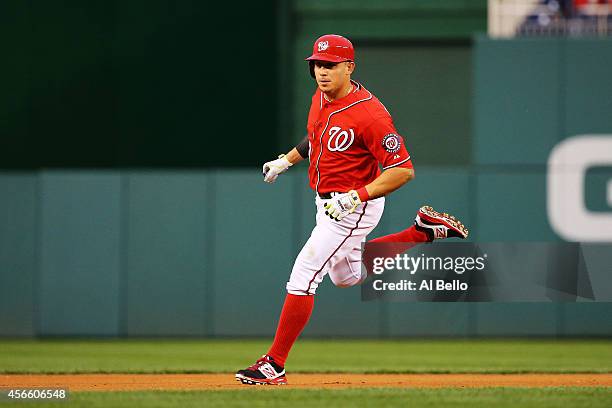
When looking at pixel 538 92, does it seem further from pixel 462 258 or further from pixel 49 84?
pixel 49 84

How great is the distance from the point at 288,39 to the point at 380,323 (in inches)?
185

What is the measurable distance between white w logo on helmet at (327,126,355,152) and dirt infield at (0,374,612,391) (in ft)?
4.84

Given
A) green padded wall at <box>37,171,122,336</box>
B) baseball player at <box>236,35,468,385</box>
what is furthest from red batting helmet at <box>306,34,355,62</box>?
green padded wall at <box>37,171,122,336</box>

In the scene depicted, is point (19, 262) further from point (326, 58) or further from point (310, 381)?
A: point (326, 58)

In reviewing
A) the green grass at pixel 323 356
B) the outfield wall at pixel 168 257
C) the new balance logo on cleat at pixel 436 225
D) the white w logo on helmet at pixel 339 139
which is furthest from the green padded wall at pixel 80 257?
the white w logo on helmet at pixel 339 139

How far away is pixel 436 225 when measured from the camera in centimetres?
754

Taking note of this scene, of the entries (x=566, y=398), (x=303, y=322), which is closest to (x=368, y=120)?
(x=303, y=322)

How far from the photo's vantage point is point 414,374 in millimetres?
8703

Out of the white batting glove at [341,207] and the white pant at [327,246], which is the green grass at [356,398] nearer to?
the white pant at [327,246]

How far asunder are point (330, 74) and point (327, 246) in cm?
101

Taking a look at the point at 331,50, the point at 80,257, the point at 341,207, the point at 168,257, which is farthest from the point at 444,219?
the point at 80,257

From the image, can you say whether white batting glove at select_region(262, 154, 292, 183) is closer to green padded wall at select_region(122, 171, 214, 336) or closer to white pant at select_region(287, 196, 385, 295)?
white pant at select_region(287, 196, 385, 295)

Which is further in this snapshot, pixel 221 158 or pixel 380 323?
pixel 221 158

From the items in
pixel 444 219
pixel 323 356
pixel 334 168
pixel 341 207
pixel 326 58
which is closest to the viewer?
pixel 341 207
